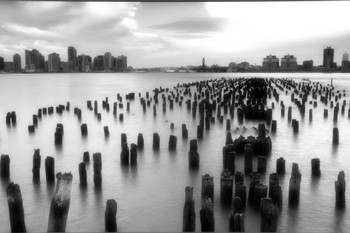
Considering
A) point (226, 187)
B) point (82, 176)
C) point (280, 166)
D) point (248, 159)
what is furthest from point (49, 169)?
point (280, 166)

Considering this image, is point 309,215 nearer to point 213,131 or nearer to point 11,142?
point 213,131

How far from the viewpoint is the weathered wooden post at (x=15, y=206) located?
245 inches

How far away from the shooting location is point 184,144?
14258 mm

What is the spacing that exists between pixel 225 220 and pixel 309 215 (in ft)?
6.21

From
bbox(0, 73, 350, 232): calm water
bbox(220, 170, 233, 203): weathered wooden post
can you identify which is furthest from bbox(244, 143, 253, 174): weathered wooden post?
bbox(220, 170, 233, 203): weathered wooden post

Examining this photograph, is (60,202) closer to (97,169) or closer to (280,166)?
(97,169)

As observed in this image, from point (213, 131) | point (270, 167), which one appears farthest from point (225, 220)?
point (213, 131)

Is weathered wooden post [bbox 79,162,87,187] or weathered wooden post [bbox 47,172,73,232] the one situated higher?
weathered wooden post [bbox 47,172,73,232]

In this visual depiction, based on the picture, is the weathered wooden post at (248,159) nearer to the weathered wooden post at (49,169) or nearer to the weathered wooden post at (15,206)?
the weathered wooden post at (49,169)

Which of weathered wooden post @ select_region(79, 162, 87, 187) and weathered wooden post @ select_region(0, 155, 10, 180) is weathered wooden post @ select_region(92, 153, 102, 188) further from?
weathered wooden post @ select_region(0, 155, 10, 180)

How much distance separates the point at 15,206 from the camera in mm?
6344

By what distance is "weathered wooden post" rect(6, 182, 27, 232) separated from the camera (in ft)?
20.4

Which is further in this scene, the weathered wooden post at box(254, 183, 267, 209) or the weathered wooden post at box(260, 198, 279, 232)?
the weathered wooden post at box(254, 183, 267, 209)

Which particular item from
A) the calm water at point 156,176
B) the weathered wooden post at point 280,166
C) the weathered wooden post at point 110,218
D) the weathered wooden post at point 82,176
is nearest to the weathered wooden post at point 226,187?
the calm water at point 156,176
